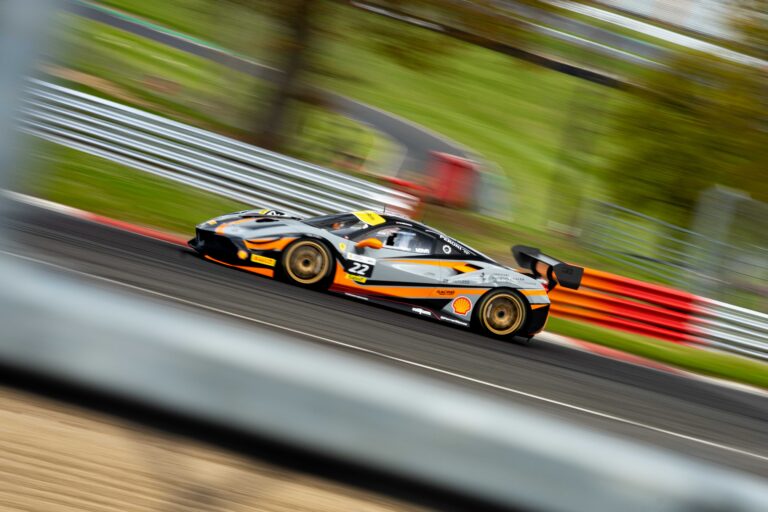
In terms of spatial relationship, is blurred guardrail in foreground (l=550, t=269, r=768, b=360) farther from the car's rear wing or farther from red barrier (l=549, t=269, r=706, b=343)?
the car's rear wing

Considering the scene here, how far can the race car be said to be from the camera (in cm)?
905

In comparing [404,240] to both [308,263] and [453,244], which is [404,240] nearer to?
[453,244]

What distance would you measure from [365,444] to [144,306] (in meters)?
1.07

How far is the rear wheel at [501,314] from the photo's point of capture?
378 inches

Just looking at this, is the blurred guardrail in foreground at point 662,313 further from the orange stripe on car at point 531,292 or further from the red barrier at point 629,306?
the orange stripe on car at point 531,292

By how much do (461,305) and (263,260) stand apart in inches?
85.0

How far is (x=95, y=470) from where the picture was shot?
3.37m

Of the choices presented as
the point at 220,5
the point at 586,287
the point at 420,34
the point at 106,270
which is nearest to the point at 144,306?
the point at 106,270

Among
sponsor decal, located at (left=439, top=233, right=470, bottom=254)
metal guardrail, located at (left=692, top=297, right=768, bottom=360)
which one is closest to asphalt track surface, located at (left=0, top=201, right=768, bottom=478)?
sponsor decal, located at (left=439, top=233, right=470, bottom=254)

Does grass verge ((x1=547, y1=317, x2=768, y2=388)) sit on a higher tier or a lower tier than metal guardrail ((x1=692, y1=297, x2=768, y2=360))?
lower

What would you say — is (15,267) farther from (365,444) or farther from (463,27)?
(463,27)

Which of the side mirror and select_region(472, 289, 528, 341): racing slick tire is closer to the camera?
the side mirror

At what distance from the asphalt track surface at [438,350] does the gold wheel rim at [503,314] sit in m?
0.27

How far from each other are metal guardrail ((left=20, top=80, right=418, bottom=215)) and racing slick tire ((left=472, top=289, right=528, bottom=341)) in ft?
13.0
